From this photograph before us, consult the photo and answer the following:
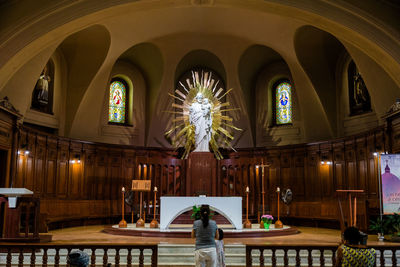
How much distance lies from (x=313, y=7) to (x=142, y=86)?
9398 millimetres

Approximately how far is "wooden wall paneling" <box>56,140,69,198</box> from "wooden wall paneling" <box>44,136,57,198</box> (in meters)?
0.19

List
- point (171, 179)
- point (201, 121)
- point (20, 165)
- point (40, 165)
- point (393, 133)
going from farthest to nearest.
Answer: point (171, 179) → point (201, 121) → point (40, 165) → point (20, 165) → point (393, 133)

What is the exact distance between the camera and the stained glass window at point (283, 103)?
700 inches

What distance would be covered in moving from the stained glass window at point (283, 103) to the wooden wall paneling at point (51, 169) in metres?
8.81

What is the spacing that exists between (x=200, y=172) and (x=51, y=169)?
16.5ft

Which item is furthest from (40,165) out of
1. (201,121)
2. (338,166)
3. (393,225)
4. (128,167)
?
(393,225)

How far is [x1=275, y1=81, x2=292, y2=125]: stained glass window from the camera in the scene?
1778 centimetres

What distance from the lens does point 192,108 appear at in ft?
47.3

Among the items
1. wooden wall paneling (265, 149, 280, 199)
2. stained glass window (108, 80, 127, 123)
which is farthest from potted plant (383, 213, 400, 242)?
stained glass window (108, 80, 127, 123)

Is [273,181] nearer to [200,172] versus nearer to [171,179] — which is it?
[200,172]

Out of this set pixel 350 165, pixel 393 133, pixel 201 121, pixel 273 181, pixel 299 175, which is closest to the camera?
pixel 393 133

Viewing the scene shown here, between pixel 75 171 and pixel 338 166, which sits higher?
pixel 338 166

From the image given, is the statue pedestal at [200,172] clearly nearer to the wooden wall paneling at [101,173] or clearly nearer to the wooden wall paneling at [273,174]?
the wooden wall paneling at [273,174]

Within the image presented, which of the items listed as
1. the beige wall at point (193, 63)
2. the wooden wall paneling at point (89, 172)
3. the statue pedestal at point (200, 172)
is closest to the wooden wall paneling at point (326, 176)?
the beige wall at point (193, 63)
